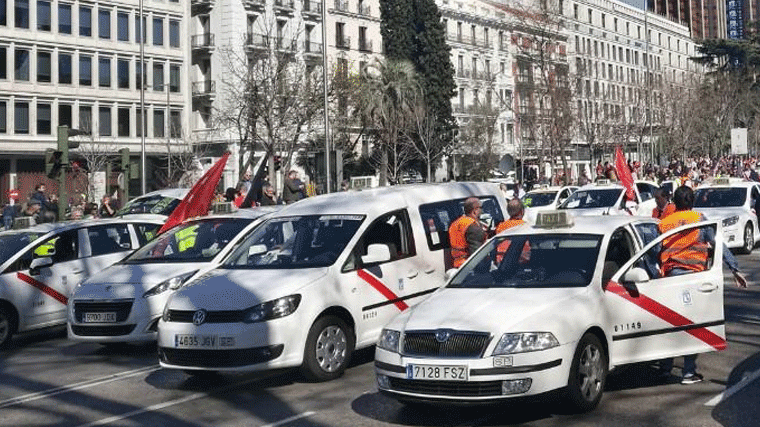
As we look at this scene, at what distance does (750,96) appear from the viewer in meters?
71.9

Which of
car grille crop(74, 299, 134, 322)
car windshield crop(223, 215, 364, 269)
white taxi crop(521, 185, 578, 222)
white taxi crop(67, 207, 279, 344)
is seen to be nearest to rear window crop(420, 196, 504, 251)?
car windshield crop(223, 215, 364, 269)

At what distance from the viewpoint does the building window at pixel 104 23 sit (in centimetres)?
A: 5725

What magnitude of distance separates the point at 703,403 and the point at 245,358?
399cm

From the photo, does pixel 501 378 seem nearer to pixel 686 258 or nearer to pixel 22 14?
pixel 686 258

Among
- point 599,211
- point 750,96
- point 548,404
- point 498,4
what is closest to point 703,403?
point 548,404

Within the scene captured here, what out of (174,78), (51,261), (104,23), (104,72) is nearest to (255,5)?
(174,78)

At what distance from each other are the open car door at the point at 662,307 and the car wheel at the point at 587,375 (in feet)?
0.71

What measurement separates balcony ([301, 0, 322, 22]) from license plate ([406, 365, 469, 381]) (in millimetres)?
60139

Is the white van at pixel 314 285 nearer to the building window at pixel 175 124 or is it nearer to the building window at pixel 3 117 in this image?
the building window at pixel 3 117

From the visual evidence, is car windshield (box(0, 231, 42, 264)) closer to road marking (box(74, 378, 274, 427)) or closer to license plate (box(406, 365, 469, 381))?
road marking (box(74, 378, 274, 427))

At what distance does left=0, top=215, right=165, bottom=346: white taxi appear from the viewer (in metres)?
13.3

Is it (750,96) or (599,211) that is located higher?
(750,96)

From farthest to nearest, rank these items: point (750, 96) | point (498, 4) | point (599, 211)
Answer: point (498, 4) < point (750, 96) < point (599, 211)

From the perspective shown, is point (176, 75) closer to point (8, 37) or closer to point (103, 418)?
point (8, 37)
